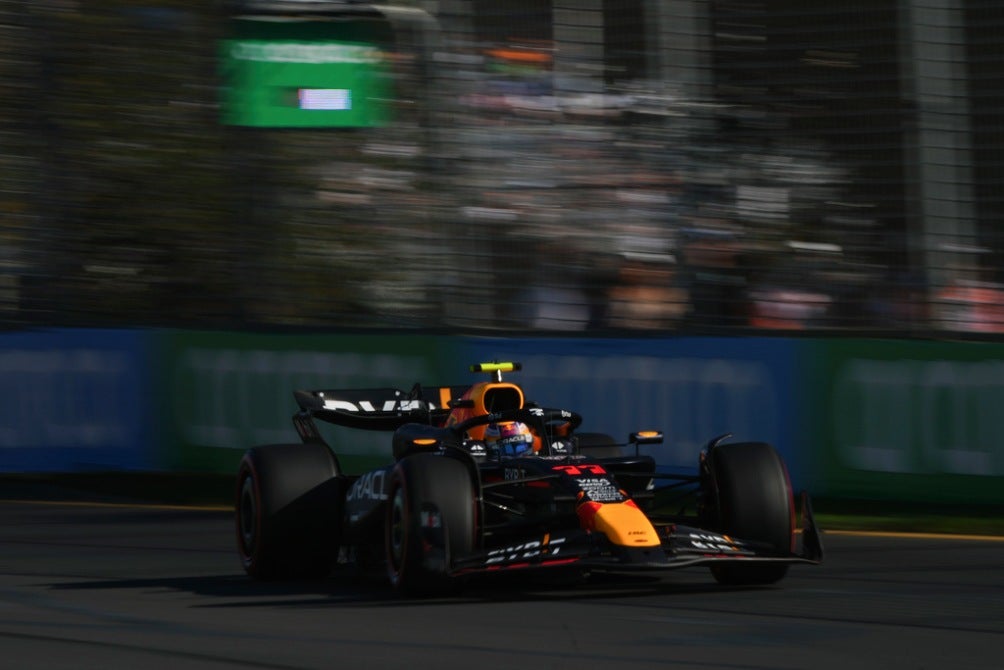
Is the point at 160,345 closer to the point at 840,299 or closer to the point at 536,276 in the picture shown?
the point at 536,276

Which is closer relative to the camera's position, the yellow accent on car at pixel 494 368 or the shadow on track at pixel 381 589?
the shadow on track at pixel 381 589

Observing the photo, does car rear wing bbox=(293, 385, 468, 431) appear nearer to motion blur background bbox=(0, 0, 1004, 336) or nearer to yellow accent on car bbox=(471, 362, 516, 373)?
yellow accent on car bbox=(471, 362, 516, 373)

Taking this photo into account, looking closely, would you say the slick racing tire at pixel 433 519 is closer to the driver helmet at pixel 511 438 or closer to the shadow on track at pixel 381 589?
the shadow on track at pixel 381 589

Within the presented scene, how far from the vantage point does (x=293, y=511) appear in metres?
8.70

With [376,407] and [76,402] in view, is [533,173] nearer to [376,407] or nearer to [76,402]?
[76,402]

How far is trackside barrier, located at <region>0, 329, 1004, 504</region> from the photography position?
1162cm

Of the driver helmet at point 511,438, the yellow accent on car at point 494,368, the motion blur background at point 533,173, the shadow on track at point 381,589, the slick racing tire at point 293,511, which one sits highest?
the motion blur background at point 533,173

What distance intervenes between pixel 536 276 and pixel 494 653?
7.21m

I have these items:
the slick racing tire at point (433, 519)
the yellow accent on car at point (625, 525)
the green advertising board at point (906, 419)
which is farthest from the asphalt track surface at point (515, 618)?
the green advertising board at point (906, 419)

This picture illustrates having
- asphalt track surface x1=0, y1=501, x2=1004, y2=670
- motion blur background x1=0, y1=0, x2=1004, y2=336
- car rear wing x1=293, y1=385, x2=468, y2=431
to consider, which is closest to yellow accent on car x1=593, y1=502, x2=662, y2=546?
asphalt track surface x1=0, y1=501, x2=1004, y2=670

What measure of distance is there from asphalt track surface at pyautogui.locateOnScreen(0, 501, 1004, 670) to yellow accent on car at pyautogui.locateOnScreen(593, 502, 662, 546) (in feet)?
0.95

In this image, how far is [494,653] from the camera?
6.33 m

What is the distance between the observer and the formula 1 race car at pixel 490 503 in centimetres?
750

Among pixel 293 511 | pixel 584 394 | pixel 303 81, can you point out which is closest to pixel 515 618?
pixel 293 511
